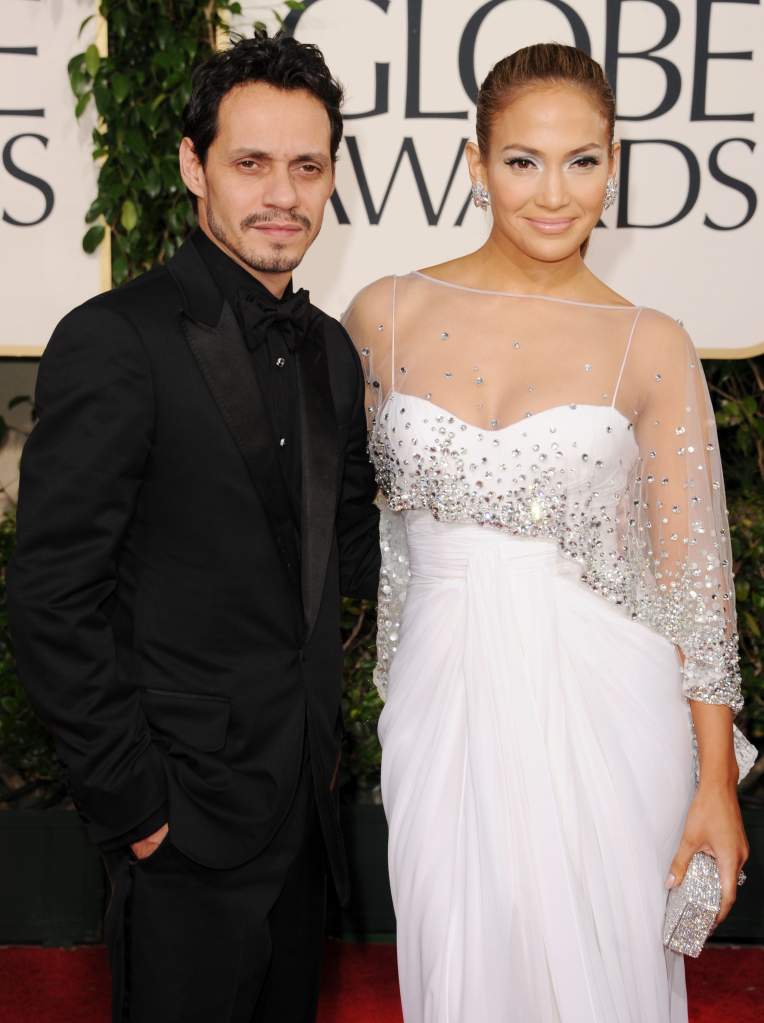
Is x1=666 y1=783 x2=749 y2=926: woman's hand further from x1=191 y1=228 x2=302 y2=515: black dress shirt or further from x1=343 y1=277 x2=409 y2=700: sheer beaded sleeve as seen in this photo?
x1=191 y1=228 x2=302 y2=515: black dress shirt

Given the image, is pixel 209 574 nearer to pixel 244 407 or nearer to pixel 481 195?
pixel 244 407

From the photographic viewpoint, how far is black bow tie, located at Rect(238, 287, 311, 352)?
2.09 meters

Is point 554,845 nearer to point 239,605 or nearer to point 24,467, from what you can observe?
point 239,605

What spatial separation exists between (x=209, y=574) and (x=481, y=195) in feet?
2.90

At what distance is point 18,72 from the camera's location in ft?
12.4

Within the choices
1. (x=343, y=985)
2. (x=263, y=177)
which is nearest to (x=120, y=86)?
(x=263, y=177)

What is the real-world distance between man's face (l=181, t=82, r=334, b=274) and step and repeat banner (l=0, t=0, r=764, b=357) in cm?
157

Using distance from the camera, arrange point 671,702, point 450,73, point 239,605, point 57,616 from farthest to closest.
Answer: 1. point 450,73
2. point 671,702
3. point 239,605
4. point 57,616

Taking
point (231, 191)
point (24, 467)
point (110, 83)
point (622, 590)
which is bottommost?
point (622, 590)

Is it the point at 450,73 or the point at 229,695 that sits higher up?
the point at 450,73

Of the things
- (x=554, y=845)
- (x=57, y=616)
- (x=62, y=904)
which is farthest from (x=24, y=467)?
(x=62, y=904)

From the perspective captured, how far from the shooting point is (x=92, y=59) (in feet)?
12.3

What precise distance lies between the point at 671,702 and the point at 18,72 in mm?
2685

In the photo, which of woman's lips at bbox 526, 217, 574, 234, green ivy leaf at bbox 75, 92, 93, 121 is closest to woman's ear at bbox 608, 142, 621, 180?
woman's lips at bbox 526, 217, 574, 234
